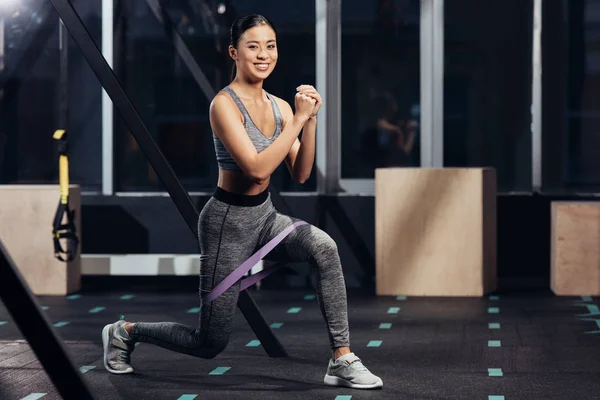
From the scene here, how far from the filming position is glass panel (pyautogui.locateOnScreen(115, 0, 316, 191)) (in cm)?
846

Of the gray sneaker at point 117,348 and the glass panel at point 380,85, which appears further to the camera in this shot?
the glass panel at point 380,85

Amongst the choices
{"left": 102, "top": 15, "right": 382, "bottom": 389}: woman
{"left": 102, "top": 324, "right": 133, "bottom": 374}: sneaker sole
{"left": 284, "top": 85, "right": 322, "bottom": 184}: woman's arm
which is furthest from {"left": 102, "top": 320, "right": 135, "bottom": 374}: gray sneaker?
{"left": 284, "top": 85, "right": 322, "bottom": 184}: woman's arm

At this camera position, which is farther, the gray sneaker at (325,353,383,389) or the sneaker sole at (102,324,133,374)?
the sneaker sole at (102,324,133,374)

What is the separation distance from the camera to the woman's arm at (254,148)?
3957 millimetres

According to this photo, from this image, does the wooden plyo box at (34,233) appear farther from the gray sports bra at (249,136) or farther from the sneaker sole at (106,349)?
the gray sports bra at (249,136)

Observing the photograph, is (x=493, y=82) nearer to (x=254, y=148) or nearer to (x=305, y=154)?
(x=305, y=154)

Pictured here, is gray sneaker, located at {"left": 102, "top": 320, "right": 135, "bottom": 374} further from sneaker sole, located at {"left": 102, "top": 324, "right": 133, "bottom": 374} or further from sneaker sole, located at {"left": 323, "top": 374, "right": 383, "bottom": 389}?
sneaker sole, located at {"left": 323, "top": 374, "right": 383, "bottom": 389}

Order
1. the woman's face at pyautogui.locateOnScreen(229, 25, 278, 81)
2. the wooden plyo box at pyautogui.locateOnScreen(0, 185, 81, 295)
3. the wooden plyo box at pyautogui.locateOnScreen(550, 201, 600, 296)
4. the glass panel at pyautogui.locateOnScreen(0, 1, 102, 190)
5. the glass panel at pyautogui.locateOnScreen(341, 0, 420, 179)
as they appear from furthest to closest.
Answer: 1. the glass panel at pyautogui.locateOnScreen(0, 1, 102, 190)
2. the glass panel at pyautogui.locateOnScreen(341, 0, 420, 179)
3. the wooden plyo box at pyautogui.locateOnScreen(0, 185, 81, 295)
4. the wooden plyo box at pyautogui.locateOnScreen(550, 201, 600, 296)
5. the woman's face at pyautogui.locateOnScreen(229, 25, 278, 81)

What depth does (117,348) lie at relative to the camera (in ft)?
15.4

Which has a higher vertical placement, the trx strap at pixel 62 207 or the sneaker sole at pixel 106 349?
the trx strap at pixel 62 207

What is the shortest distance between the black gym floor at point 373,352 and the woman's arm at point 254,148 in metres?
0.90

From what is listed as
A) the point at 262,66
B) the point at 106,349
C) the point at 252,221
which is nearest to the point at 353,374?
the point at 252,221

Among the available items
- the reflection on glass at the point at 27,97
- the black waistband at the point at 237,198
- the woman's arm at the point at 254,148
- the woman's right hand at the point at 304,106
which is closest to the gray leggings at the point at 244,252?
the black waistband at the point at 237,198

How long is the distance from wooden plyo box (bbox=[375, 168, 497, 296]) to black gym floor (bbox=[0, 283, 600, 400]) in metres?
0.17
